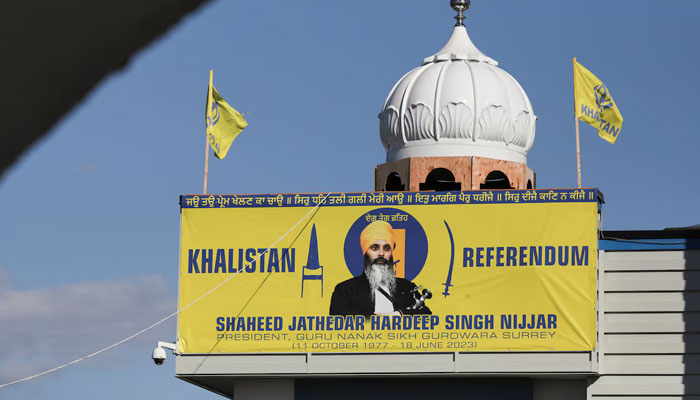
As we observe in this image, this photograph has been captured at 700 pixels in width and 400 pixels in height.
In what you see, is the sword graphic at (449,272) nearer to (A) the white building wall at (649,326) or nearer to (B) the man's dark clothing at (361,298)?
(B) the man's dark clothing at (361,298)

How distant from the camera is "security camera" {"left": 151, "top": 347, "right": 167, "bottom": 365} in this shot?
917 inches

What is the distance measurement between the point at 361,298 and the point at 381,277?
62cm

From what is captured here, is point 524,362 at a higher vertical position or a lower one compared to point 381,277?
lower

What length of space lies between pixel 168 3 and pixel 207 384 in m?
24.8

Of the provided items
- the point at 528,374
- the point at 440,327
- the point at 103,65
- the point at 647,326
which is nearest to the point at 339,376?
the point at 440,327

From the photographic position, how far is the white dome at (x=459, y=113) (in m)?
26.0

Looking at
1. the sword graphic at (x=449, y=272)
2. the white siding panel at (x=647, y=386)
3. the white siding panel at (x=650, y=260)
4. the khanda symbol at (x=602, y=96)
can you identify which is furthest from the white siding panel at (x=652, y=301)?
the khanda symbol at (x=602, y=96)

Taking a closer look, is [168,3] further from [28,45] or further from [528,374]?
[528,374]

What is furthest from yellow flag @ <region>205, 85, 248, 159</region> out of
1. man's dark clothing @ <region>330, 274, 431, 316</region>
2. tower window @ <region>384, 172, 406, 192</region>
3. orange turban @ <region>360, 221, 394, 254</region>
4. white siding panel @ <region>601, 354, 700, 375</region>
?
white siding panel @ <region>601, 354, 700, 375</region>

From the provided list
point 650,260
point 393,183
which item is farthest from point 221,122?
point 650,260

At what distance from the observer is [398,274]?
24.0 meters

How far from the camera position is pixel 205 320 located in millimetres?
24375

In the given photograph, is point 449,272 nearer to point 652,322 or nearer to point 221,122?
point 652,322

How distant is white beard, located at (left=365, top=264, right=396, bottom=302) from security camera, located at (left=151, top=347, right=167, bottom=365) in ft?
15.0
